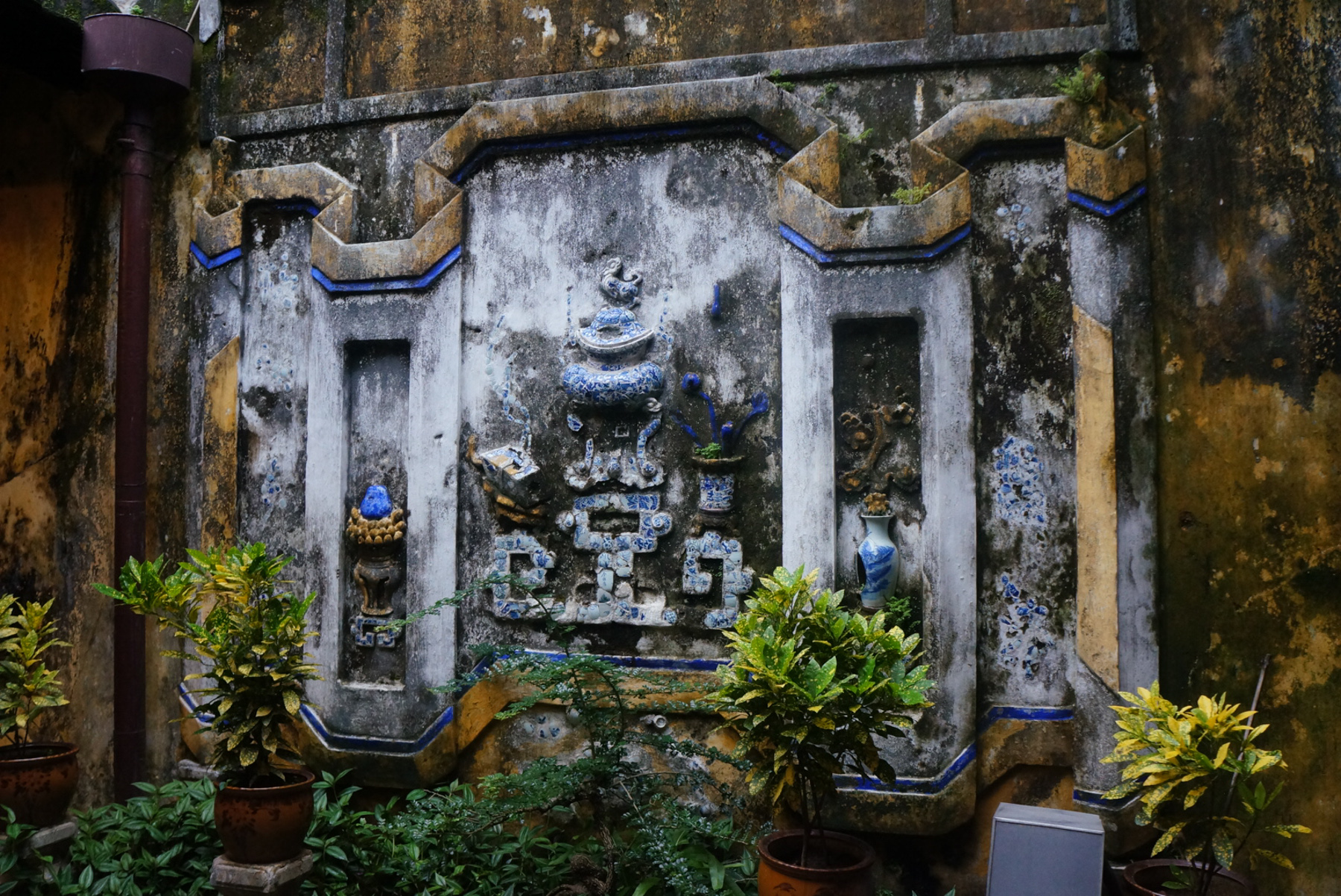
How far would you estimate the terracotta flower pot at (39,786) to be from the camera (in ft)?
14.5

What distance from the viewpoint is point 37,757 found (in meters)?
4.55

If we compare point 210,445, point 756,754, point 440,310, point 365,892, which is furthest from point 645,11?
point 365,892

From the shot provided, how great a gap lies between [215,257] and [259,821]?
3119 millimetres

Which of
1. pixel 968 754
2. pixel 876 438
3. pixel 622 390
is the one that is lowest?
pixel 968 754

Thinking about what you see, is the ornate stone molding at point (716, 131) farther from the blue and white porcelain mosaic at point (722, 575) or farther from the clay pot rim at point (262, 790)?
the clay pot rim at point (262, 790)

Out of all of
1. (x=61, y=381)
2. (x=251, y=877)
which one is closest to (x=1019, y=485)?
(x=251, y=877)

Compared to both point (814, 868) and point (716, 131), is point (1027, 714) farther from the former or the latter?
point (716, 131)

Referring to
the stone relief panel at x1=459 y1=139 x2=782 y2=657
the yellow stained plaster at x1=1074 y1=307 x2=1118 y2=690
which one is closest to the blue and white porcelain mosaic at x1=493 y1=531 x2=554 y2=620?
the stone relief panel at x1=459 y1=139 x2=782 y2=657

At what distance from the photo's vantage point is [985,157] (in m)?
4.56

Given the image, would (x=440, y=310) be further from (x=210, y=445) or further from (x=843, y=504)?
(x=843, y=504)

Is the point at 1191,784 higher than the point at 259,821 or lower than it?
higher

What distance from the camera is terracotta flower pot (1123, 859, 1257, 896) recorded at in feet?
11.1

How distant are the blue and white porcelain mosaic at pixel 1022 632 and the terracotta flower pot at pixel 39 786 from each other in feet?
14.1

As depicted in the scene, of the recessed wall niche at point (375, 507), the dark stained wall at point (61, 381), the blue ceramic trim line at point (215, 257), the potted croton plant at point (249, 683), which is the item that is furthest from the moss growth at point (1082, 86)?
the dark stained wall at point (61, 381)
